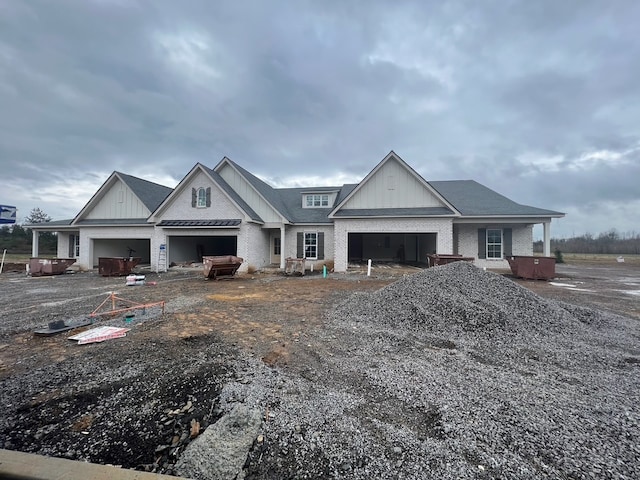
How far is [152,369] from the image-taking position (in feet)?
13.4

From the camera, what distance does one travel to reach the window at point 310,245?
1819 cm

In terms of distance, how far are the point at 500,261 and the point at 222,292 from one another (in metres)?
16.6

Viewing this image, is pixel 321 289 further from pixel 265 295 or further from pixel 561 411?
pixel 561 411

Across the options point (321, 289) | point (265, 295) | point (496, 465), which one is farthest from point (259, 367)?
point (321, 289)

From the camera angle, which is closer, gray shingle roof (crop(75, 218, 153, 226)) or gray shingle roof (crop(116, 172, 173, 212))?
gray shingle roof (crop(75, 218, 153, 226))

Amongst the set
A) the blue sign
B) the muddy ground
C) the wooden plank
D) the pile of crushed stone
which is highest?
the blue sign

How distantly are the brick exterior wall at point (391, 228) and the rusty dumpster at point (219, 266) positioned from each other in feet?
19.4

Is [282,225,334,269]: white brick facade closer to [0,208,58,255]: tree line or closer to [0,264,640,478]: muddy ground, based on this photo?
[0,264,640,478]: muddy ground

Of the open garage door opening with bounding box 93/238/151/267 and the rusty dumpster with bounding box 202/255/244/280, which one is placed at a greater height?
the open garage door opening with bounding box 93/238/151/267

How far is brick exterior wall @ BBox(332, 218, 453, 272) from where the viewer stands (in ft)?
51.2

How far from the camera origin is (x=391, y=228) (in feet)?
52.5

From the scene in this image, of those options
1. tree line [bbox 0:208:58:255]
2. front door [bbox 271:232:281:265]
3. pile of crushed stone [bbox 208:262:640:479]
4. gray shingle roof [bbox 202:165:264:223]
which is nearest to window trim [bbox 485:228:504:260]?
pile of crushed stone [bbox 208:262:640:479]

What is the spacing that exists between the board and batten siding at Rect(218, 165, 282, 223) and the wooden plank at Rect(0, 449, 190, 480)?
15.8 metres

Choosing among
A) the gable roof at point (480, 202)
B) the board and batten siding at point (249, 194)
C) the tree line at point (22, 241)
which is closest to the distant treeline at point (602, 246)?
the gable roof at point (480, 202)
